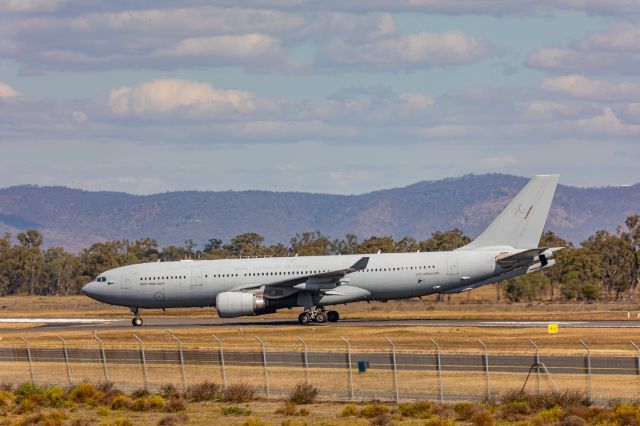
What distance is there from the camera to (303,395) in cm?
3331

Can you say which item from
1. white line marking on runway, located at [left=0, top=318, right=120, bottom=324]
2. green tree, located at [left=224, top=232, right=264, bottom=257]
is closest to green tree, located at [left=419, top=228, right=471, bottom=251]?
green tree, located at [left=224, top=232, right=264, bottom=257]

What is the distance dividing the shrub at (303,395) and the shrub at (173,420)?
3.29 meters

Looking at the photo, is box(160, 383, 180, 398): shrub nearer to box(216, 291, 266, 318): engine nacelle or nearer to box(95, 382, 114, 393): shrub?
box(95, 382, 114, 393): shrub

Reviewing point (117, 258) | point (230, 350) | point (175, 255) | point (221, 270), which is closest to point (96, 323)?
point (221, 270)

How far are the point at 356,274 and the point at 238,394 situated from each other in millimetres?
27255

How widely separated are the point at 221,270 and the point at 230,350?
1629 centimetres

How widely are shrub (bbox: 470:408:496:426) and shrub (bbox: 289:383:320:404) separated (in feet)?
18.9

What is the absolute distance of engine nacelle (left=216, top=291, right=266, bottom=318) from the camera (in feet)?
197

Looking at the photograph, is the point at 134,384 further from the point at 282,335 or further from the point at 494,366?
the point at 282,335

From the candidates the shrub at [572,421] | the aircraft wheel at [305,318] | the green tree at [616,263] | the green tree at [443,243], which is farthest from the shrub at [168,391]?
the green tree at [443,243]

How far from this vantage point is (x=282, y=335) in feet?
179

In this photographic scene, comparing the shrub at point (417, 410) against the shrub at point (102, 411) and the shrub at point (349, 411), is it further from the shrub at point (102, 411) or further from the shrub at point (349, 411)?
the shrub at point (102, 411)

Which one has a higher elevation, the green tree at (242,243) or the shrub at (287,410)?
the green tree at (242,243)

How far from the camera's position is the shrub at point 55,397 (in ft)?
115
